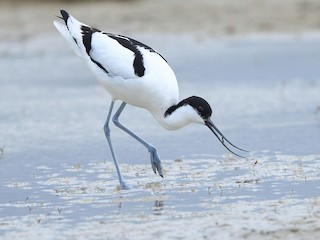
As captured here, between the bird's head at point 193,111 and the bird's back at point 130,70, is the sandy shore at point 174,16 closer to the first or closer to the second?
the bird's back at point 130,70

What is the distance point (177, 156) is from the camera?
310 inches

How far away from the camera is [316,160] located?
24.5 feet

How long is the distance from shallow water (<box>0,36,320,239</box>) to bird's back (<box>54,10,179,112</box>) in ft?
1.91

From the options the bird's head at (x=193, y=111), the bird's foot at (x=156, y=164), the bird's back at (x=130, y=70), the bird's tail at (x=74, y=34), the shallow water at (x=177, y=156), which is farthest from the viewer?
the bird's tail at (x=74, y=34)

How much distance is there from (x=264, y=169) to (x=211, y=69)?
4.80 meters

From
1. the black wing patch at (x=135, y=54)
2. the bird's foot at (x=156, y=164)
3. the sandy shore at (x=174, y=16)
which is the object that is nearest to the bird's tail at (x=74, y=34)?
the black wing patch at (x=135, y=54)

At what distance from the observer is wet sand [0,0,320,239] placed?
5891 millimetres

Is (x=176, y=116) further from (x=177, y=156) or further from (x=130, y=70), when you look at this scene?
(x=177, y=156)

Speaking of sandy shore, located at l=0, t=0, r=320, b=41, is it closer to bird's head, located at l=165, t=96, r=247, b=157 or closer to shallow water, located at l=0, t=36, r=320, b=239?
shallow water, located at l=0, t=36, r=320, b=239

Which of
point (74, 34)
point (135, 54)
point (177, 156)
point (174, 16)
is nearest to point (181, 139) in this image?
point (177, 156)

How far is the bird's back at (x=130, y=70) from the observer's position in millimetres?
6926

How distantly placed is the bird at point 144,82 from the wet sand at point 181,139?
1.28ft

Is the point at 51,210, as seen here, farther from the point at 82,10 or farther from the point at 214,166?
the point at 82,10

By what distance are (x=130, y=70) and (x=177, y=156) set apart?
113 centimetres
